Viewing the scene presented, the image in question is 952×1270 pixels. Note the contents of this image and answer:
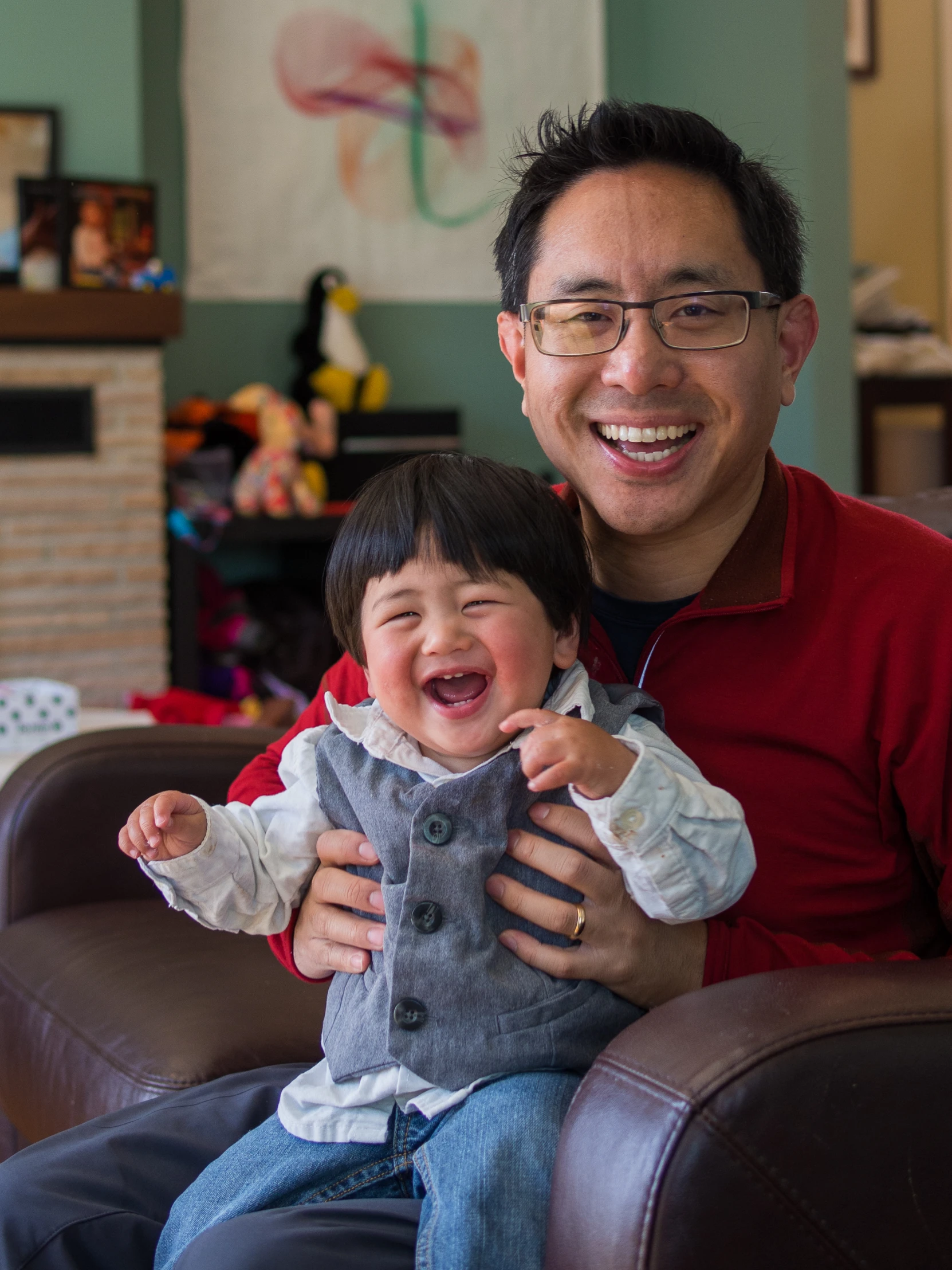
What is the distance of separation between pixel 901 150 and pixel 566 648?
19.0 ft

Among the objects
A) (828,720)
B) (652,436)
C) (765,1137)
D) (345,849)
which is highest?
(652,436)

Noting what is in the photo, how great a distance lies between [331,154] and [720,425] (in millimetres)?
4310

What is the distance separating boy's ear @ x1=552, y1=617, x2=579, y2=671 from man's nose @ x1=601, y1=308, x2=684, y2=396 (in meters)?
0.22

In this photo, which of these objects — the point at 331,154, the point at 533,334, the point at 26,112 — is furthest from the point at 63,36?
the point at 533,334

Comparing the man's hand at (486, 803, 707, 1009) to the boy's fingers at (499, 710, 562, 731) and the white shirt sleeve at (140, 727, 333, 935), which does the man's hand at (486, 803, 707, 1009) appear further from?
the white shirt sleeve at (140, 727, 333, 935)

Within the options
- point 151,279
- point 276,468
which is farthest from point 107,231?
point 276,468

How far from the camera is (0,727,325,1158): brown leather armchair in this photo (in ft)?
4.87

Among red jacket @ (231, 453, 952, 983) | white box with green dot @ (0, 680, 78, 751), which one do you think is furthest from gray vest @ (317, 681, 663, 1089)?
white box with green dot @ (0, 680, 78, 751)

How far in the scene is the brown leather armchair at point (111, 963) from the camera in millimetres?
1485

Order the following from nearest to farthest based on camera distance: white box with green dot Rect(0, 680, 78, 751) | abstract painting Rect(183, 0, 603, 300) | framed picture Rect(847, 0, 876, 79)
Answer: white box with green dot Rect(0, 680, 78, 751) < abstract painting Rect(183, 0, 603, 300) < framed picture Rect(847, 0, 876, 79)

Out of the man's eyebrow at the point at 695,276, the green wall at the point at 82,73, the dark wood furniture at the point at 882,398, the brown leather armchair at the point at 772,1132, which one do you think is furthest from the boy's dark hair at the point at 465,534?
the dark wood furniture at the point at 882,398

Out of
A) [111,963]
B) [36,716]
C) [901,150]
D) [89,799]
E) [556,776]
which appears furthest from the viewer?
[901,150]

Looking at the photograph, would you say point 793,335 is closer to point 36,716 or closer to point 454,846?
point 454,846

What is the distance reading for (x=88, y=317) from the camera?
4.48m
